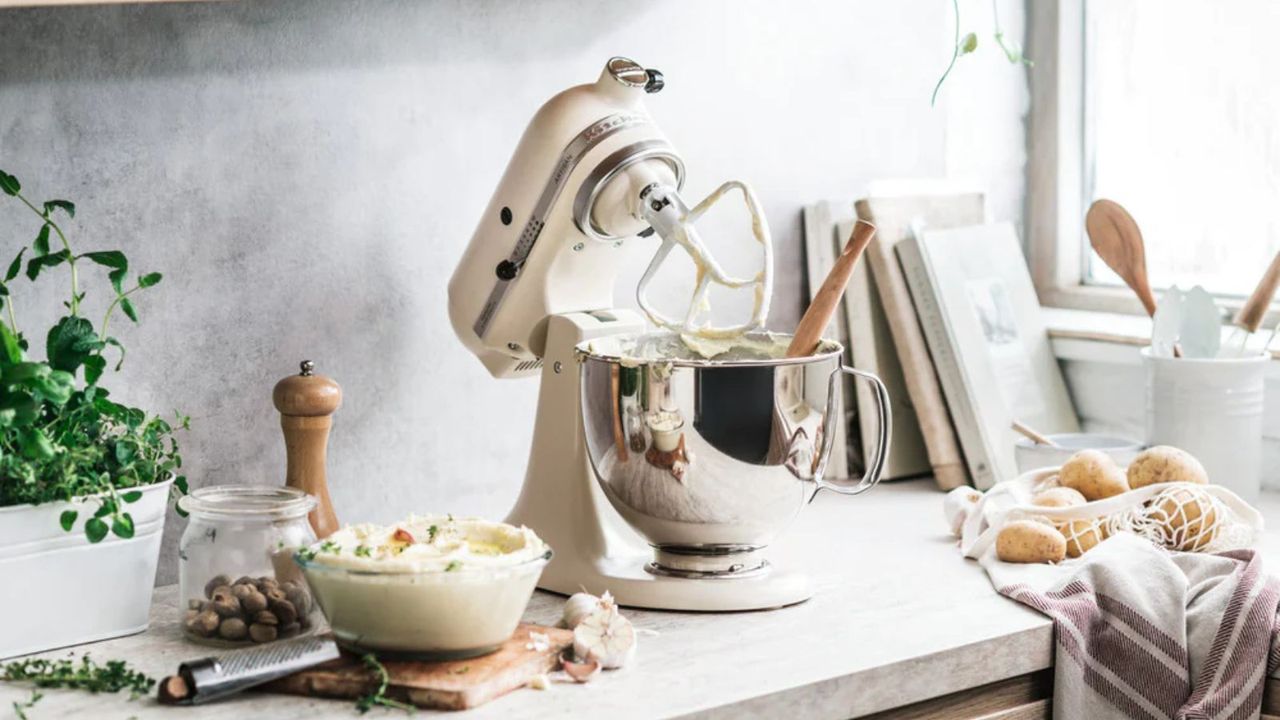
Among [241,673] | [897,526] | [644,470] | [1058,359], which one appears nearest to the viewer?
[241,673]

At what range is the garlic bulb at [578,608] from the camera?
1.22 meters

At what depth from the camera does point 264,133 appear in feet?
4.87

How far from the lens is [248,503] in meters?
1.28

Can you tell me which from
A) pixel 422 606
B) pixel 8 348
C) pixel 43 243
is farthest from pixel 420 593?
pixel 43 243

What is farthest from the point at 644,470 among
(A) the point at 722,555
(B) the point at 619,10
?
(B) the point at 619,10

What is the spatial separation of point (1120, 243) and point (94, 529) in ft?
4.17

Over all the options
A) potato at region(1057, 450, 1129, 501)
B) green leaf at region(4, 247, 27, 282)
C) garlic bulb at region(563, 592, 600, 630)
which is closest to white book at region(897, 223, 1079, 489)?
potato at region(1057, 450, 1129, 501)

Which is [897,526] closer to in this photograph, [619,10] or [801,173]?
[801,173]

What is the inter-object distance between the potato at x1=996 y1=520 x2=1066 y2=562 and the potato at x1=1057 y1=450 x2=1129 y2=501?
0.39 feet

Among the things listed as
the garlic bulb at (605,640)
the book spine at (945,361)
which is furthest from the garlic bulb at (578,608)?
the book spine at (945,361)

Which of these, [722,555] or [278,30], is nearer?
[722,555]

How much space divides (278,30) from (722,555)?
71 centimetres

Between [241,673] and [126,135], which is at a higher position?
[126,135]

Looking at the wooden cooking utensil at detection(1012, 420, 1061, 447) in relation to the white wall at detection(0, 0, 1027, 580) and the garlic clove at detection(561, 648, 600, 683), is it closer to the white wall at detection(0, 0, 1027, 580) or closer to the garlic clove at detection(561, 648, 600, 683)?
the white wall at detection(0, 0, 1027, 580)
